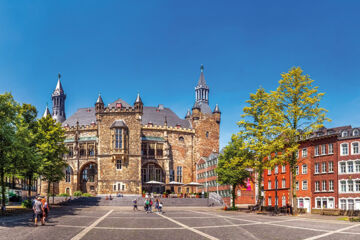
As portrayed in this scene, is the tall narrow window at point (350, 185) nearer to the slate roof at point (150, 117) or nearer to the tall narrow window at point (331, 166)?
the tall narrow window at point (331, 166)

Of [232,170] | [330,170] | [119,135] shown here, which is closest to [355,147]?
[330,170]

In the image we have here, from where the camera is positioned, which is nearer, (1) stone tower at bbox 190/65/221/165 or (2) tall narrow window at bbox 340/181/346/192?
(2) tall narrow window at bbox 340/181/346/192

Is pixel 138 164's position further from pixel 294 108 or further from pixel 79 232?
pixel 79 232

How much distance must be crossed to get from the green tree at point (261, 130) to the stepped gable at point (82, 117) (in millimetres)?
51722

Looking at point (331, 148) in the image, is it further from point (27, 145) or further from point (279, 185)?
point (27, 145)

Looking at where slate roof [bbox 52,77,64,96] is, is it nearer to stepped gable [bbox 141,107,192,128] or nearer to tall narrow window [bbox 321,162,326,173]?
stepped gable [bbox 141,107,192,128]

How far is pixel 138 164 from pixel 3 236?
53122mm

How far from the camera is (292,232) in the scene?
21344 millimetres

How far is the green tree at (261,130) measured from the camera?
35.3 metres

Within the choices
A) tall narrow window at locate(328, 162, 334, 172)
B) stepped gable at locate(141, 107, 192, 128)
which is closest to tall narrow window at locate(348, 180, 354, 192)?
tall narrow window at locate(328, 162, 334, 172)

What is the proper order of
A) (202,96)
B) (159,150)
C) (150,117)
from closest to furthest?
(159,150)
(150,117)
(202,96)

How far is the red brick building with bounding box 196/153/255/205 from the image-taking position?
240 feet

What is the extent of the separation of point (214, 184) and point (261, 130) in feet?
142

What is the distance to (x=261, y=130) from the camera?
120 feet
